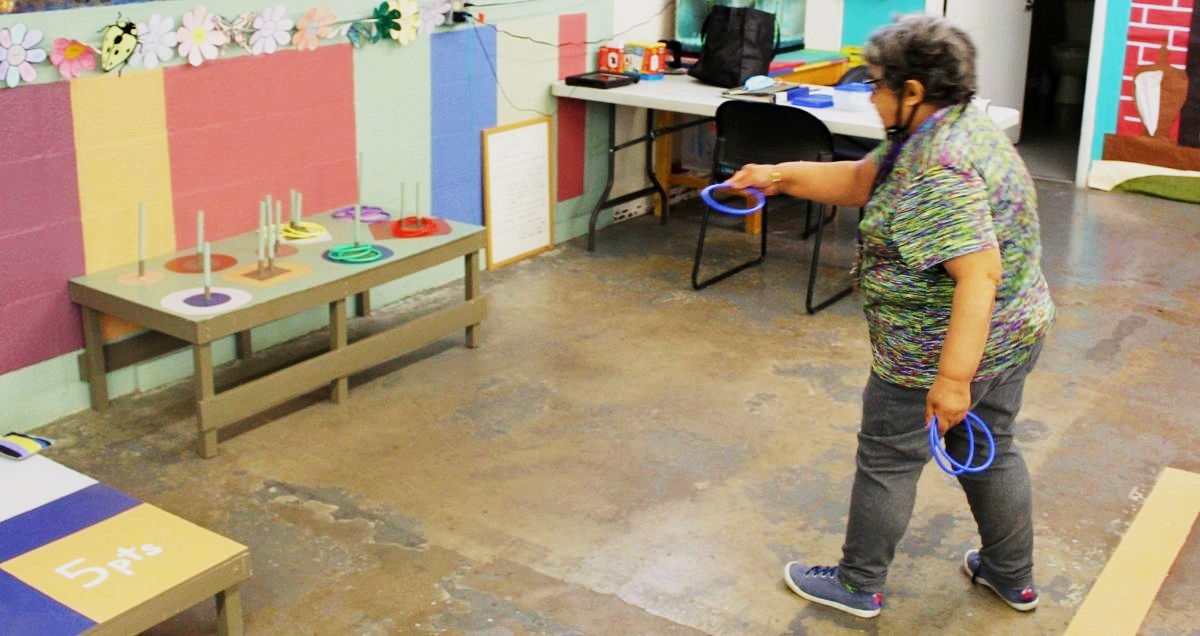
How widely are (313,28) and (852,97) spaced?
2121 mm

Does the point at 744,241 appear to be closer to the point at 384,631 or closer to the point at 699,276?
the point at 699,276

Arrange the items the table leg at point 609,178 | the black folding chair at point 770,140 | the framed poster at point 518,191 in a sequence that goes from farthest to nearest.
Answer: the table leg at point 609,178, the framed poster at point 518,191, the black folding chair at point 770,140

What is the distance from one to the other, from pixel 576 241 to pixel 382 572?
117 inches

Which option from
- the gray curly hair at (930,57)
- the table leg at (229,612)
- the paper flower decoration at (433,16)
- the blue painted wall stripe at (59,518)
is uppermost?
the gray curly hair at (930,57)

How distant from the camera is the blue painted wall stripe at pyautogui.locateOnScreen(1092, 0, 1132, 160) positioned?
6.74 meters

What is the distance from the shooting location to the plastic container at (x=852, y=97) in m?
5.32

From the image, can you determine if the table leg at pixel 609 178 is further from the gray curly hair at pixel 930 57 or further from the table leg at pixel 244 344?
the gray curly hair at pixel 930 57

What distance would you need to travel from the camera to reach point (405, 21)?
4820 mm

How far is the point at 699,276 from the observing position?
5.52 m

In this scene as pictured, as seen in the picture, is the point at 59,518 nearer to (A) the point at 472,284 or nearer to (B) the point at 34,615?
(B) the point at 34,615

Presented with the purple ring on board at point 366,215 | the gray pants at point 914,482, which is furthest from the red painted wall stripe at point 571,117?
the gray pants at point 914,482

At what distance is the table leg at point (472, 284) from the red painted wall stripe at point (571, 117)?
1.35 meters

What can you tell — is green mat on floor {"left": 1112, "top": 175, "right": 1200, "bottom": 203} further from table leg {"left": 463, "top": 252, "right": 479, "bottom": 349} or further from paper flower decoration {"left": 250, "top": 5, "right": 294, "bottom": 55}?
paper flower decoration {"left": 250, "top": 5, "right": 294, "bottom": 55}

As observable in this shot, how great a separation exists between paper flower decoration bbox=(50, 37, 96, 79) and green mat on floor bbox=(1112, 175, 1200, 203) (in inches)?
199
